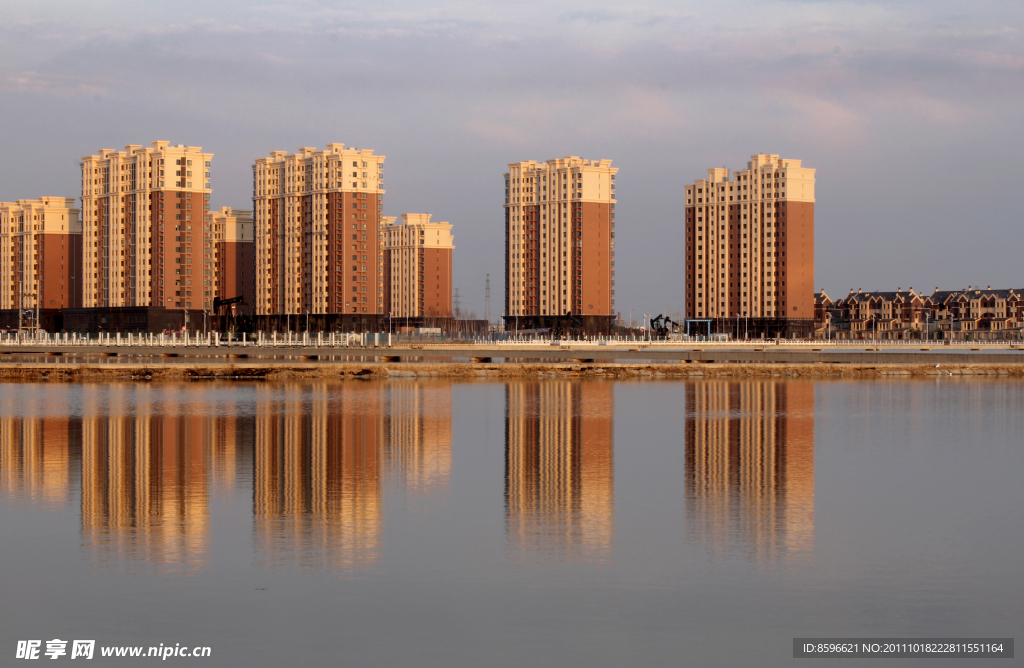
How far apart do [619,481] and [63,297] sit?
565 feet

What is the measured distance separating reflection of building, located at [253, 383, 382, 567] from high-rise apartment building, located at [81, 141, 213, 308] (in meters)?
99.4

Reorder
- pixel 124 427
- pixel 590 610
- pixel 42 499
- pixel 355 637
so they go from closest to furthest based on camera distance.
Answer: pixel 355 637 → pixel 590 610 → pixel 42 499 → pixel 124 427

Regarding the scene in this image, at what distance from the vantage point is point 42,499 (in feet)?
89.5

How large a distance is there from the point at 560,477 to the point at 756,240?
5776 inches

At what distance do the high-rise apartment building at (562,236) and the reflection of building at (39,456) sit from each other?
115 metres

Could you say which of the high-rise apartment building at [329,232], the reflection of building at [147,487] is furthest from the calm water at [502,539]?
the high-rise apartment building at [329,232]

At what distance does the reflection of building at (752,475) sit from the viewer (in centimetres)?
2323

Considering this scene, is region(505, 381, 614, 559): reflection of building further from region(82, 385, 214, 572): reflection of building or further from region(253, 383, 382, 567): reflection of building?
region(82, 385, 214, 572): reflection of building

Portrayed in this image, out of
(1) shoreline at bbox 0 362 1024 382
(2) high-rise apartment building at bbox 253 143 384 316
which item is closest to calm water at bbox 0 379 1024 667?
(1) shoreline at bbox 0 362 1024 382

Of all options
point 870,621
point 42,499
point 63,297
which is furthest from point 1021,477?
point 63,297

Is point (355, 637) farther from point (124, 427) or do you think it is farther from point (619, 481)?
point (124, 427)

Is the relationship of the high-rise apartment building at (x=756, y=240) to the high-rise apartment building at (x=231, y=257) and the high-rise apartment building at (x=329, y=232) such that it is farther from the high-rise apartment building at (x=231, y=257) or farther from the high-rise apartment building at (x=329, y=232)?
the high-rise apartment building at (x=231, y=257)

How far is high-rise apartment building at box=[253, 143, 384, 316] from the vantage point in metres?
149

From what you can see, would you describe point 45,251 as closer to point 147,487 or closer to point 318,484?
point 147,487
